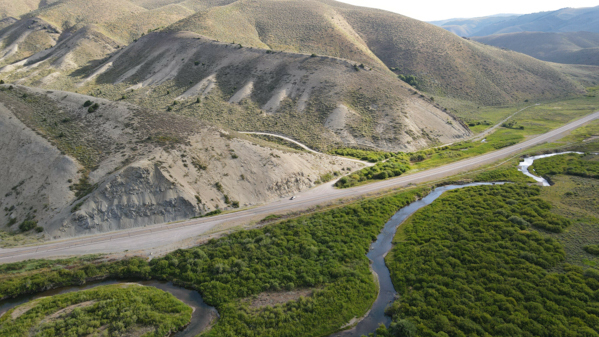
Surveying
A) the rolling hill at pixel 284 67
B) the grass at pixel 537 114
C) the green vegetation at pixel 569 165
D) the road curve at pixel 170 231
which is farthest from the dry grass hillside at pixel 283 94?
the green vegetation at pixel 569 165

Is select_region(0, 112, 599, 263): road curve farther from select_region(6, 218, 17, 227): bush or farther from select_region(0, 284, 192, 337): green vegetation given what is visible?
select_region(0, 284, 192, 337): green vegetation

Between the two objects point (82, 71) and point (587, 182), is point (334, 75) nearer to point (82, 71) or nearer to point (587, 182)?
point (587, 182)

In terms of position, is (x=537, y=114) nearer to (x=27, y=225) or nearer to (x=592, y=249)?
(x=592, y=249)

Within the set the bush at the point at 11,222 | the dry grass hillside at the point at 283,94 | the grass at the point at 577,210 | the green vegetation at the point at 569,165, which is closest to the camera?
the grass at the point at 577,210

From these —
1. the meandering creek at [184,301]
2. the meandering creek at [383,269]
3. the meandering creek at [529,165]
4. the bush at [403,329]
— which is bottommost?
the meandering creek at [529,165]

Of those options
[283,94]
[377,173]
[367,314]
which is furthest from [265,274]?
[283,94]

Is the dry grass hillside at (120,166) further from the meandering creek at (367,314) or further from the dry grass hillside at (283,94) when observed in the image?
the dry grass hillside at (283,94)

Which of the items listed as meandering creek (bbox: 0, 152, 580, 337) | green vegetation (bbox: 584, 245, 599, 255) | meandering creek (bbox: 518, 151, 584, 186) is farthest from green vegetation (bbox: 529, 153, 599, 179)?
meandering creek (bbox: 0, 152, 580, 337)
